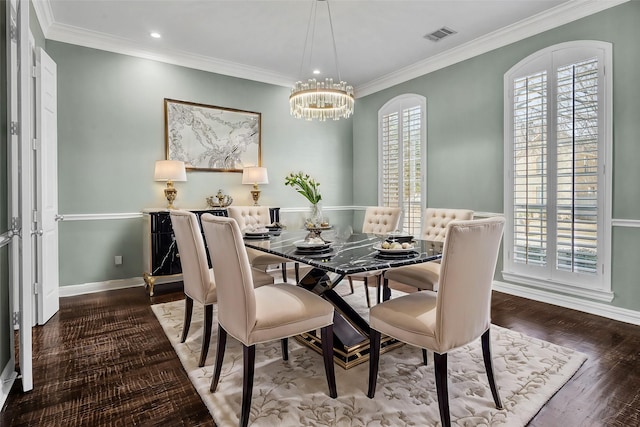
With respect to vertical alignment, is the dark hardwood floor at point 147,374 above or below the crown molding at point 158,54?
below

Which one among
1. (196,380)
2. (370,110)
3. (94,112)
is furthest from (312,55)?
(196,380)

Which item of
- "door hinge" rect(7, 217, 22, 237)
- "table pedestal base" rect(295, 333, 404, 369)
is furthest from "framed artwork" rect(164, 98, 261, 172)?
"table pedestal base" rect(295, 333, 404, 369)

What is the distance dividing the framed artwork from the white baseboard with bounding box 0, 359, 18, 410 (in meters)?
2.92

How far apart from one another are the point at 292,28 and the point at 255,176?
1923mm

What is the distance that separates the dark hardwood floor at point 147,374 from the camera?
6.00ft

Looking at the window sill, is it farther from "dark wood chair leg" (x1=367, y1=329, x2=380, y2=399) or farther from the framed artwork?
the framed artwork

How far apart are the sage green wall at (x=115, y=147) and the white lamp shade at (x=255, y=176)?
18 cm

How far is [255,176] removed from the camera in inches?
195

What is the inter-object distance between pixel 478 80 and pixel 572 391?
3517 millimetres

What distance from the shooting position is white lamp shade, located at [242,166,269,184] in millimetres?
4949

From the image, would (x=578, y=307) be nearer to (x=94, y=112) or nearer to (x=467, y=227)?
(x=467, y=227)

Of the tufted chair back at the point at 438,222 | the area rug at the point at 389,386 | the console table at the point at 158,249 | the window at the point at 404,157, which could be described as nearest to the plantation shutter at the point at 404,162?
the window at the point at 404,157

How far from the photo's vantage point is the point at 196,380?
2.16 metres

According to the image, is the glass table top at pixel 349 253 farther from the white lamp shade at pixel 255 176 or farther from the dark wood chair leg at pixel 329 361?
the white lamp shade at pixel 255 176
